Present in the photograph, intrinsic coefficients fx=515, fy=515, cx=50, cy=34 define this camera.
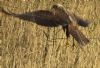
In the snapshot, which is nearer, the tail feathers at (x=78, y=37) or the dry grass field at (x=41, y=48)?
the tail feathers at (x=78, y=37)

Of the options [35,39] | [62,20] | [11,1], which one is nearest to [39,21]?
[62,20]

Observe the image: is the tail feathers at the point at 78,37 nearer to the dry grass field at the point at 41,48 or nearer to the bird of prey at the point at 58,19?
the bird of prey at the point at 58,19

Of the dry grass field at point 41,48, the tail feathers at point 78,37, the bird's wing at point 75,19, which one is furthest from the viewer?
the dry grass field at point 41,48

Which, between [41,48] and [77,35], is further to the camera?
[41,48]

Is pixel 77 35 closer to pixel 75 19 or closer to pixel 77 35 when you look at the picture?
pixel 77 35

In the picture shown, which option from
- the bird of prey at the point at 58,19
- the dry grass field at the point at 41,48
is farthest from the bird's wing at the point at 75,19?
the dry grass field at the point at 41,48

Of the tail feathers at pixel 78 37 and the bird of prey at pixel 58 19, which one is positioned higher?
the bird of prey at pixel 58 19

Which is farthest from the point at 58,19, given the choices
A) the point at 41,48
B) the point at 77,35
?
the point at 41,48

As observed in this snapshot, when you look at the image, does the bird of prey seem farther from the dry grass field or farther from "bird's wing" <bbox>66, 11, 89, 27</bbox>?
the dry grass field

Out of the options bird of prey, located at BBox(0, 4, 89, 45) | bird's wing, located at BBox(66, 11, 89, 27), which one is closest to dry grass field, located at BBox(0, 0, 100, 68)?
bird's wing, located at BBox(66, 11, 89, 27)

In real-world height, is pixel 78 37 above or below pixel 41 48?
above

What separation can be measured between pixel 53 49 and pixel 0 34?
701 millimetres

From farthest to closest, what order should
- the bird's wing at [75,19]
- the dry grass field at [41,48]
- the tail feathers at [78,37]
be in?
1. the dry grass field at [41,48]
2. the bird's wing at [75,19]
3. the tail feathers at [78,37]

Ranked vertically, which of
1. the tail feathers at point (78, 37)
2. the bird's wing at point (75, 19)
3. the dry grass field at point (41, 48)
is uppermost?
the bird's wing at point (75, 19)
